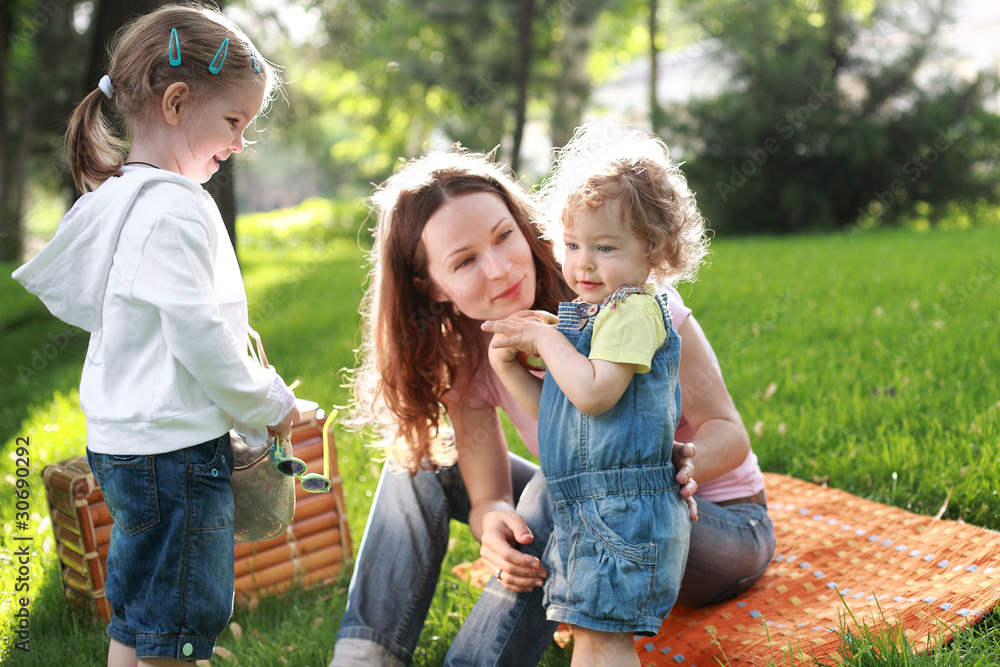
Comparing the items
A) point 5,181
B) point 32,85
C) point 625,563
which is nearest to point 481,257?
point 625,563

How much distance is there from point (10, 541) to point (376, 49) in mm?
13159

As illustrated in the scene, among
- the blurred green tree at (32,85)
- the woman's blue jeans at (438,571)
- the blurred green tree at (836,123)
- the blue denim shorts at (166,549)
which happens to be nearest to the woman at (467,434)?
the woman's blue jeans at (438,571)

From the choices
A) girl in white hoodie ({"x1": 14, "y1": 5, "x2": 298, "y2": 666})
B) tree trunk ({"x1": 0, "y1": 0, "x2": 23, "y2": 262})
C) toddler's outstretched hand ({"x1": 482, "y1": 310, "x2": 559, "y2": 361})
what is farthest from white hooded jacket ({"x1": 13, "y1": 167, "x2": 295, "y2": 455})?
tree trunk ({"x1": 0, "y1": 0, "x2": 23, "y2": 262})

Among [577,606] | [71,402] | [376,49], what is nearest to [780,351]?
[577,606]

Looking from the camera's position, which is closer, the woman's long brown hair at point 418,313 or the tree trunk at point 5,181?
the woman's long brown hair at point 418,313

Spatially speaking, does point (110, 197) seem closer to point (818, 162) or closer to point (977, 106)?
point (818, 162)

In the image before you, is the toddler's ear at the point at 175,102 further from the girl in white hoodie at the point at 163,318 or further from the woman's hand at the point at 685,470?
the woman's hand at the point at 685,470

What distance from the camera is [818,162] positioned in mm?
9875

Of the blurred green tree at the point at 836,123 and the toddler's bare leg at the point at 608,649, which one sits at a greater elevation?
the blurred green tree at the point at 836,123

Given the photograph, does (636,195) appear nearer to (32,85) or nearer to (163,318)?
(163,318)

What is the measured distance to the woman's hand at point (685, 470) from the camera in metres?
1.67

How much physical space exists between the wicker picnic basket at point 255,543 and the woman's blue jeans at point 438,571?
0.40 meters

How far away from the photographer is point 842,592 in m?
2.10

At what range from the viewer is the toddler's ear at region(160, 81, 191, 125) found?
161cm
